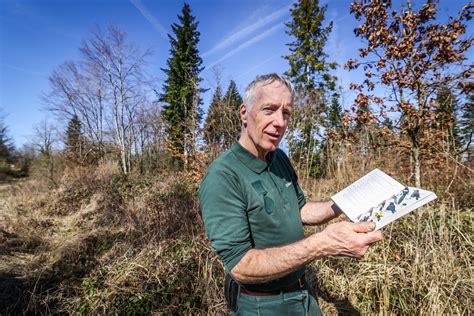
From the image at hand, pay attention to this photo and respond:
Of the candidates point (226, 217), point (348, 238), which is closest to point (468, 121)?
point (348, 238)

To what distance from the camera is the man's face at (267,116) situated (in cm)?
139

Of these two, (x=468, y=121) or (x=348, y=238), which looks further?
(x=468, y=121)

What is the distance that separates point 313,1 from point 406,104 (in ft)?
55.0

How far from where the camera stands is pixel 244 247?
108 centimetres

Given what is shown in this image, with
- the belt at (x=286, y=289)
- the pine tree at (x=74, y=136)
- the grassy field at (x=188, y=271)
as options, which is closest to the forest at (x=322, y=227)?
the grassy field at (x=188, y=271)

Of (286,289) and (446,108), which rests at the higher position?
(446,108)

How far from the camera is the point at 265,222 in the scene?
123 centimetres

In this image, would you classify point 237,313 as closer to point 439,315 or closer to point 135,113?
point 439,315

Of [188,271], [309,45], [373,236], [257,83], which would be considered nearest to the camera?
[373,236]

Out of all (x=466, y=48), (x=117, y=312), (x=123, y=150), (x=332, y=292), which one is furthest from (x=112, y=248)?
(x=123, y=150)

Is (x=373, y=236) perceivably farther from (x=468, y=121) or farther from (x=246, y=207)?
(x=468, y=121)

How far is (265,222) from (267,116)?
23.3 inches

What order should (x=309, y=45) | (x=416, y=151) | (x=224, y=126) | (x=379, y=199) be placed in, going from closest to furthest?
(x=379, y=199) < (x=416, y=151) < (x=224, y=126) < (x=309, y=45)

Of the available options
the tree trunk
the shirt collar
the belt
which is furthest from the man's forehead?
the tree trunk
